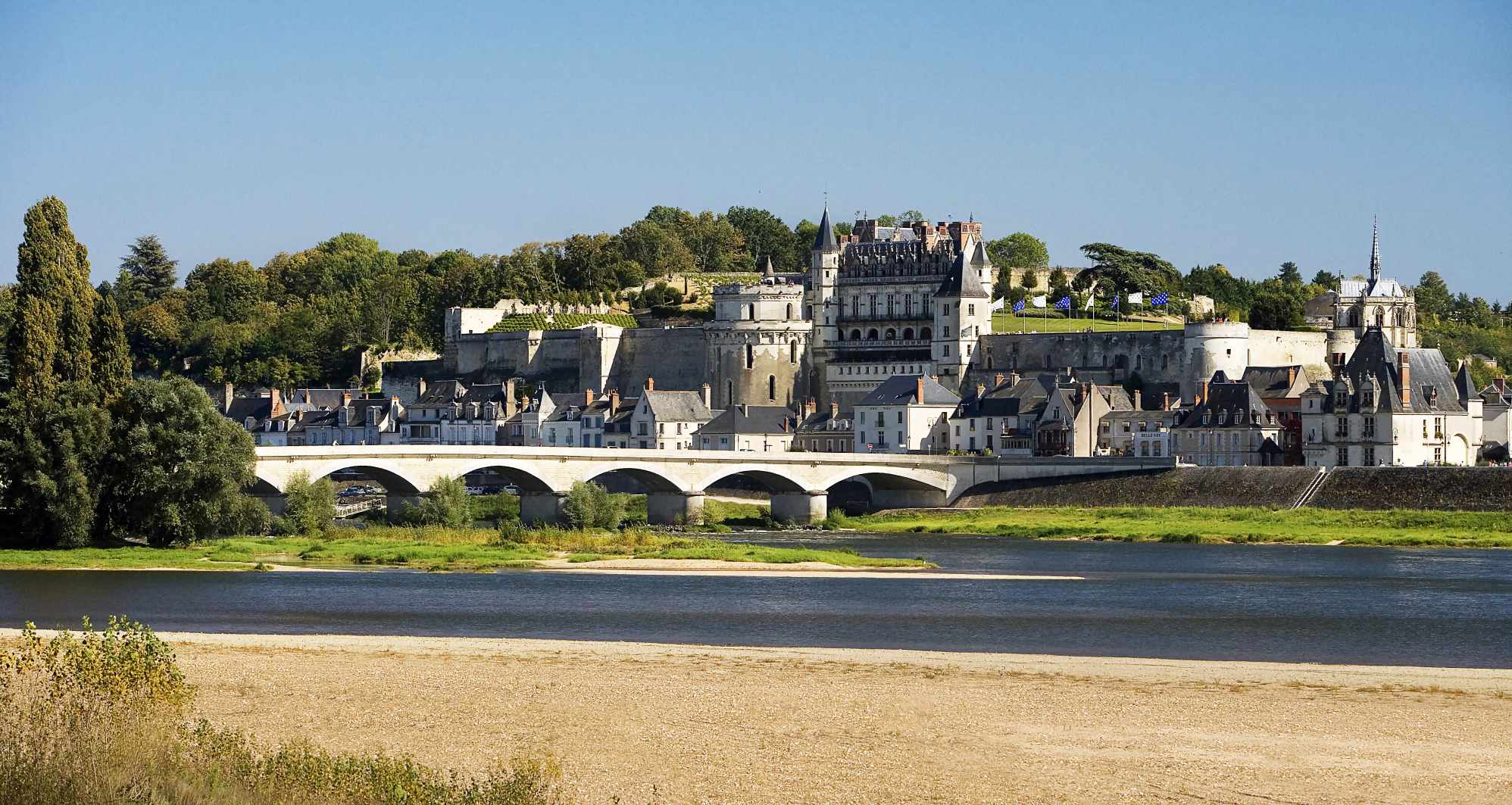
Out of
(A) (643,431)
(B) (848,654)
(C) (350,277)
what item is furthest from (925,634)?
(C) (350,277)

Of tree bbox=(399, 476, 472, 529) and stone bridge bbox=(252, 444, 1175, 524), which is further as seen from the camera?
stone bridge bbox=(252, 444, 1175, 524)

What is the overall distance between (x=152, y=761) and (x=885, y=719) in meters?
8.81

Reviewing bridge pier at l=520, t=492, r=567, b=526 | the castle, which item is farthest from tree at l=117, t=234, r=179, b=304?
bridge pier at l=520, t=492, r=567, b=526

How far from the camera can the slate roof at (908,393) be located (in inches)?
2913

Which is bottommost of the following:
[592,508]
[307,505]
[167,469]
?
[592,508]

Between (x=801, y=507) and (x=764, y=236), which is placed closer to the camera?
(x=801, y=507)

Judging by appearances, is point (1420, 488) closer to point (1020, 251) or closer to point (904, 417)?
point (904, 417)

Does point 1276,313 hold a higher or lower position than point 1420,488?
higher

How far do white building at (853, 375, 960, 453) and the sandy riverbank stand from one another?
45.6 meters

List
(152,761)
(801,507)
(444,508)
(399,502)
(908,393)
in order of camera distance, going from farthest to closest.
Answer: (908,393)
(801,507)
(399,502)
(444,508)
(152,761)

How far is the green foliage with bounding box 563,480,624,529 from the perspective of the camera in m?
54.9

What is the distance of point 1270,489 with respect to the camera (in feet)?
196

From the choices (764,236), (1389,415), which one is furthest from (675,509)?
(764,236)

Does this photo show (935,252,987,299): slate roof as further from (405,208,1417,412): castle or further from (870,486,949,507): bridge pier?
(870,486,949,507): bridge pier
